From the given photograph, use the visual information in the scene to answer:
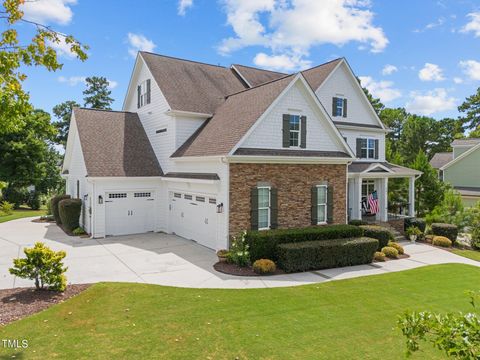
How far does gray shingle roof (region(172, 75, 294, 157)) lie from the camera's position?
15.9m

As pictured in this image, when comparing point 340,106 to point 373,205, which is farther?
point 340,106

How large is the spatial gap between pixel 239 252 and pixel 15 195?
32915mm

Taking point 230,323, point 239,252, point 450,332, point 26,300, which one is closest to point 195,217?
point 239,252

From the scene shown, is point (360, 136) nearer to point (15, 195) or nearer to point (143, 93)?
point (143, 93)

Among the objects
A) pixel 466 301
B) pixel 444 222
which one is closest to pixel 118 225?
pixel 466 301

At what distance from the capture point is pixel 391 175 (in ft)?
73.2

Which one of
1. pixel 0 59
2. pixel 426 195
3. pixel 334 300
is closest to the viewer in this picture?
pixel 0 59

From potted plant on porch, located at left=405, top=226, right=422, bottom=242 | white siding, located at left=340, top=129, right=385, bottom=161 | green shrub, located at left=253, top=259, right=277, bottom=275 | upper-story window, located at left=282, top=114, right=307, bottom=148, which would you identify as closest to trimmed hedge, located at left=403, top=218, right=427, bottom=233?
potted plant on porch, located at left=405, top=226, right=422, bottom=242

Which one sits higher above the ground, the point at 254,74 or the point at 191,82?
the point at 254,74

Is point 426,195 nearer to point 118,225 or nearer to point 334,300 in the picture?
point 334,300

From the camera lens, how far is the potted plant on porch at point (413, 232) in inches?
803

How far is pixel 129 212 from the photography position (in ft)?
65.3

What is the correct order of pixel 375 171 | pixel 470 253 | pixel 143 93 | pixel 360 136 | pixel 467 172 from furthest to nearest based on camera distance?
pixel 467 172, pixel 360 136, pixel 143 93, pixel 375 171, pixel 470 253

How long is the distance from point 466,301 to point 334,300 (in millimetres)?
4050
